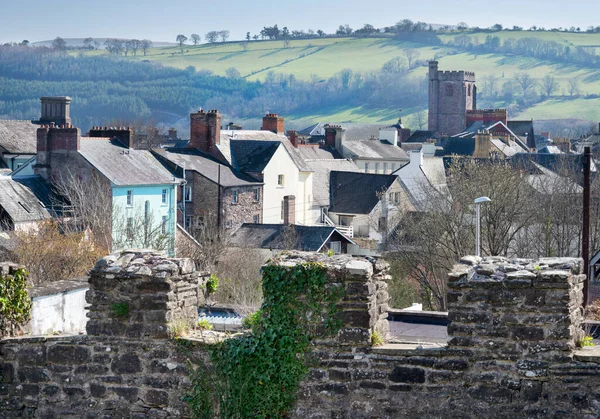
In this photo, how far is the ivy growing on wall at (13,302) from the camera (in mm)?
10844

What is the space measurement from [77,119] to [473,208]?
164 metres

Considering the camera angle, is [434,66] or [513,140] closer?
[513,140]

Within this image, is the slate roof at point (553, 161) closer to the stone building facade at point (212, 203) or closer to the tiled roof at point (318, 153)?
the stone building facade at point (212, 203)

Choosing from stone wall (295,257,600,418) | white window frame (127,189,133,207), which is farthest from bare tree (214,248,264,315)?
stone wall (295,257,600,418)

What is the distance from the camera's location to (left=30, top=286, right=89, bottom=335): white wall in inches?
565

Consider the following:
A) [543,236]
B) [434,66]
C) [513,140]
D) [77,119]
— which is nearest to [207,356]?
[543,236]

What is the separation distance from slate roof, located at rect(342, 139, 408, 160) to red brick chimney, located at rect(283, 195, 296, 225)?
1070 inches

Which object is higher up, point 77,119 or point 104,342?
point 77,119

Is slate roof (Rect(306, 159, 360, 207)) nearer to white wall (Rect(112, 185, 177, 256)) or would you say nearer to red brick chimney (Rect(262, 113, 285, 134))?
red brick chimney (Rect(262, 113, 285, 134))

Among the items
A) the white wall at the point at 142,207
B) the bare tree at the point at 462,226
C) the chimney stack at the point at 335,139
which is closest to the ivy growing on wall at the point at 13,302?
the bare tree at the point at 462,226

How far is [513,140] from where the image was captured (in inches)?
4218

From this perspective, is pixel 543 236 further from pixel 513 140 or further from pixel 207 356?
pixel 513 140

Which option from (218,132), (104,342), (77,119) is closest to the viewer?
(104,342)

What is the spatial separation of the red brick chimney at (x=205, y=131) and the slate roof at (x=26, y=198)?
18.1m
